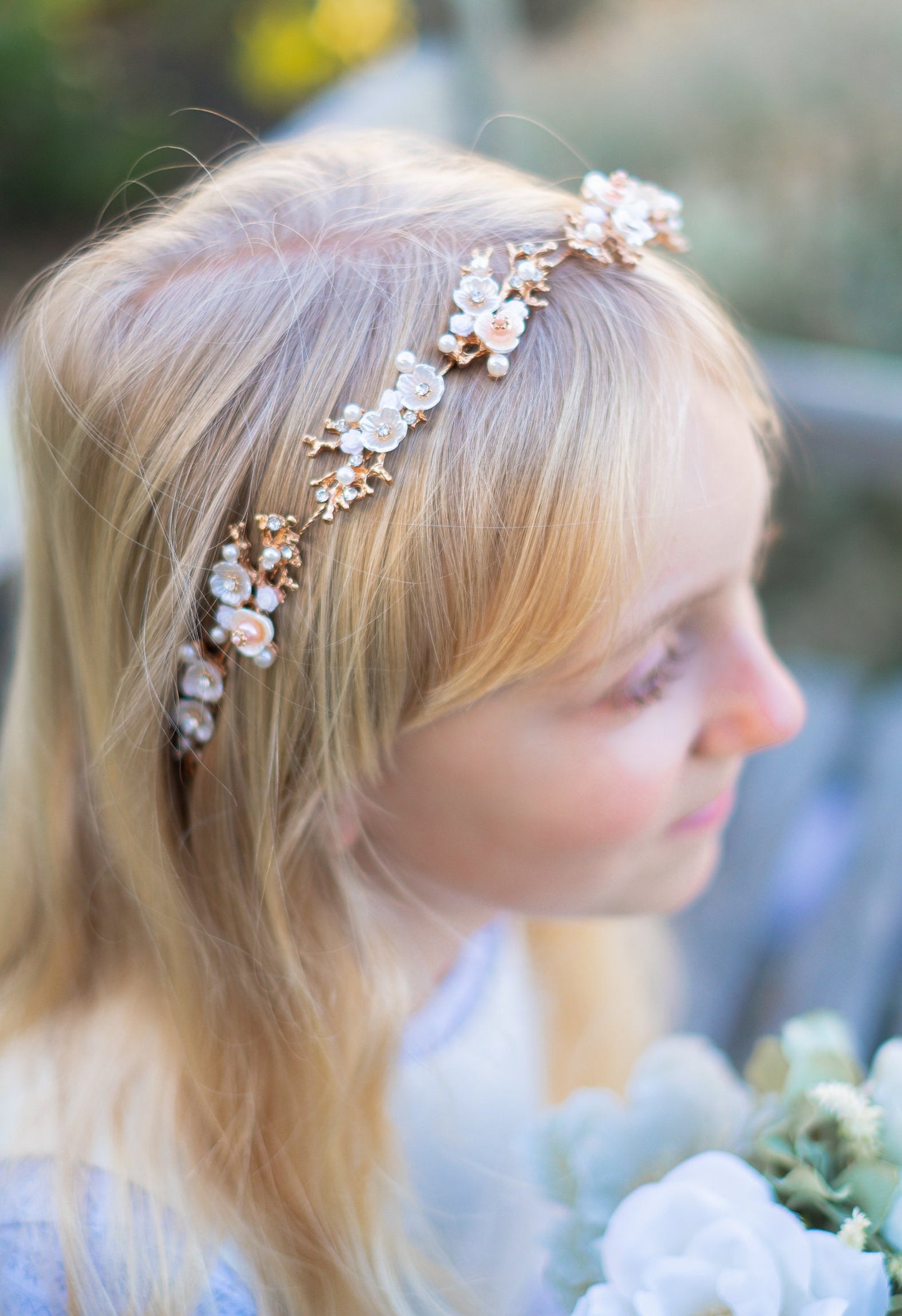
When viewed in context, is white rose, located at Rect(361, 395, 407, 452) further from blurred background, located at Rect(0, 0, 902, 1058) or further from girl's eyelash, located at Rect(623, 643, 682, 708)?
blurred background, located at Rect(0, 0, 902, 1058)

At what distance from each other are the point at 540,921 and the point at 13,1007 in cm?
69

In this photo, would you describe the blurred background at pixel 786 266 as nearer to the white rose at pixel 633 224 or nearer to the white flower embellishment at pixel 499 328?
the white rose at pixel 633 224

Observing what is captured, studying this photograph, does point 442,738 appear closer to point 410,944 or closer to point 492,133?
point 410,944

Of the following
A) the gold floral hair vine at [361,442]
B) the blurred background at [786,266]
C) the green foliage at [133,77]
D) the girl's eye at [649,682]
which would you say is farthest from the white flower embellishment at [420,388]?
the green foliage at [133,77]

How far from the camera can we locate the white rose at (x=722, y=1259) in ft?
1.91

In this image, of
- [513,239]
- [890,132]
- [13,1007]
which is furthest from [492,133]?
[13,1007]

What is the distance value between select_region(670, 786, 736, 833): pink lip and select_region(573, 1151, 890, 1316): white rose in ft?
1.12

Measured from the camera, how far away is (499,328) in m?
0.73

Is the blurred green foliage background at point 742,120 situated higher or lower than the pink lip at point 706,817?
higher

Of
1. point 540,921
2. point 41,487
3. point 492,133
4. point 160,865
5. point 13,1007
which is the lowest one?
point 540,921

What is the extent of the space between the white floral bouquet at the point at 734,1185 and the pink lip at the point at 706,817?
0.20m

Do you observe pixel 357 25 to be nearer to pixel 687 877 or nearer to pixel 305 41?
pixel 305 41

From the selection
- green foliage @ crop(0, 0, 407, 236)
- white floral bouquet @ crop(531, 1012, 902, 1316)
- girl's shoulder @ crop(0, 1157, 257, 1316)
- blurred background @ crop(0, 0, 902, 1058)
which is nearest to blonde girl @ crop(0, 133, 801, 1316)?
girl's shoulder @ crop(0, 1157, 257, 1316)

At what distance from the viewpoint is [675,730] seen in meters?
0.85
